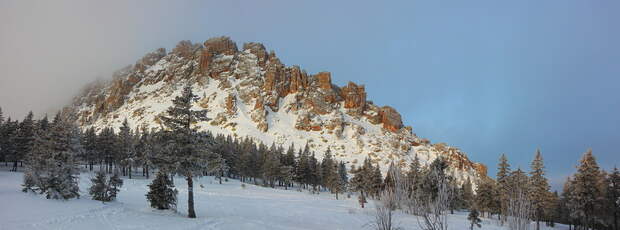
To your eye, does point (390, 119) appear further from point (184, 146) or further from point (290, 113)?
point (184, 146)

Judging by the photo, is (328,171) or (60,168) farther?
(328,171)

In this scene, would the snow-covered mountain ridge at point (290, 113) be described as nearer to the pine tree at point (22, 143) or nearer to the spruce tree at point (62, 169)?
the pine tree at point (22, 143)

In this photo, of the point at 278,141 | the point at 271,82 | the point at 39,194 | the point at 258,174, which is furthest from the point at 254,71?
the point at 39,194

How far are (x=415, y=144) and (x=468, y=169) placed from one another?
2578cm

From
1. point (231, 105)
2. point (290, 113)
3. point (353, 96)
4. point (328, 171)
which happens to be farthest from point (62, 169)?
point (353, 96)

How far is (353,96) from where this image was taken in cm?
18488

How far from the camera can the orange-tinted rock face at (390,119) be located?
559 feet

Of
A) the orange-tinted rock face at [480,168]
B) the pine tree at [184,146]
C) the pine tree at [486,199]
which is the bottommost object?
the orange-tinted rock face at [480,168]

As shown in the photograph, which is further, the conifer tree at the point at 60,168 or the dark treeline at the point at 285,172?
the conifer tree at the point at 60,168

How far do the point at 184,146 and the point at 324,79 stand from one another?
6768 inches

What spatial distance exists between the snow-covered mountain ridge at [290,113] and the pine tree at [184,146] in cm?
10296

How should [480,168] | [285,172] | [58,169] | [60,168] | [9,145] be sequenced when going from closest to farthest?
1. [58,169]
2. [60,168]
3. [9,145]
4. [285,172]
5. [480,168]

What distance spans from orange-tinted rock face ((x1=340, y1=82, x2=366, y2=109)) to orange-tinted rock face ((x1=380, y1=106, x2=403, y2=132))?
13114 mm

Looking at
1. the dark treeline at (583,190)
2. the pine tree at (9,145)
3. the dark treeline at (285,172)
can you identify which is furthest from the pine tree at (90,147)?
the dark treeline at (583,190)
